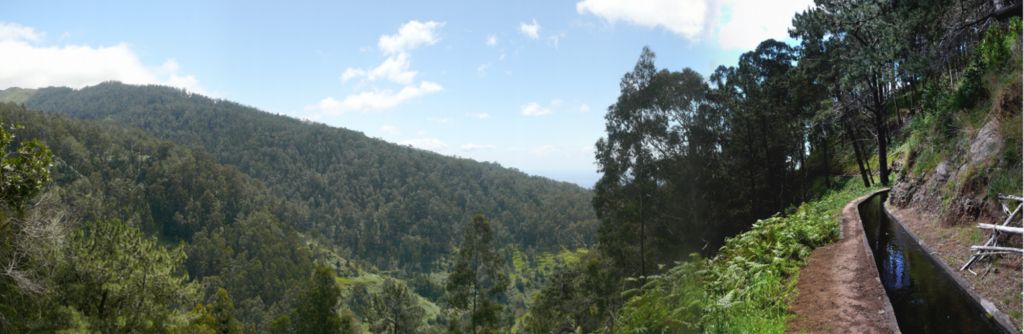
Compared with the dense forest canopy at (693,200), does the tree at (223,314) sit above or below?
below

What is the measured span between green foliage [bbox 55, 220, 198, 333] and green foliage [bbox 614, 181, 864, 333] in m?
14.4

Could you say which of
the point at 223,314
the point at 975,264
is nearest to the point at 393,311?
the point at 223,314

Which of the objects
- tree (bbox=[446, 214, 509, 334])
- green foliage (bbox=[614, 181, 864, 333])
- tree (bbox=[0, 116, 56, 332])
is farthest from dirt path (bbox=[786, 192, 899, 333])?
tree (bbox=[446, 214, 509, 334])

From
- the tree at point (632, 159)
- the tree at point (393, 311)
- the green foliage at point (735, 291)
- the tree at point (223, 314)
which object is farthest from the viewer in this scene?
the tree at point (393, 311)

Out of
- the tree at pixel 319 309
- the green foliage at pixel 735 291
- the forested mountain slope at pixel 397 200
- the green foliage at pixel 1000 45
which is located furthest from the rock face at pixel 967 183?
the forested mountain slope at pixel 397 200

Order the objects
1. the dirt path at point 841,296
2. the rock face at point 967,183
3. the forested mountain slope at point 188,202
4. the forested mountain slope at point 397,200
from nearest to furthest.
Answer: the dirt path at point 841,296
the rock face at point 967,183
the forested mountain slope at point 188,202
the forested mountain slope at point 397,200

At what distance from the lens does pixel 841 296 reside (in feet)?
29.9

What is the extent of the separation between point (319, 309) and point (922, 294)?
86.0 feet

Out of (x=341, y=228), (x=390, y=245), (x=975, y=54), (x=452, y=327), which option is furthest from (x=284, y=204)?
(x=975, y=54)

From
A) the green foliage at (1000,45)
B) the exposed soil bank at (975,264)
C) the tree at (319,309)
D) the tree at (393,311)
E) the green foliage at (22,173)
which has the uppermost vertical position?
the green foliage at (1000,45)

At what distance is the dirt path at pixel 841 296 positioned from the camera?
307 inches

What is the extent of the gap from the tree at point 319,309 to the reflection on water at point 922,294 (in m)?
24.6

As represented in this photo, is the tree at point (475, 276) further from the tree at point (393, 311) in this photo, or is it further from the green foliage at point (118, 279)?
the green foliage at point (118, 279)

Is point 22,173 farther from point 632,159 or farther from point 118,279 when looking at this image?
point 632,159
